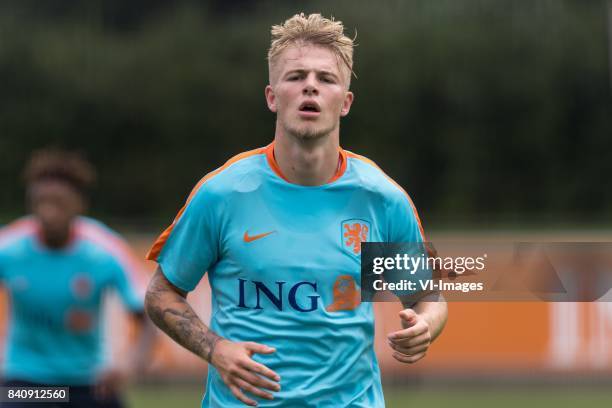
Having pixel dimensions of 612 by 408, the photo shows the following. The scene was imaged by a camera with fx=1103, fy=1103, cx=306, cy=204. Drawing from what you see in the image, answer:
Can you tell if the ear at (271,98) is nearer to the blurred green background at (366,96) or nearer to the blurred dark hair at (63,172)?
the blurred dark hair at (63,172)

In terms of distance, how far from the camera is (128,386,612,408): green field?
11523mm

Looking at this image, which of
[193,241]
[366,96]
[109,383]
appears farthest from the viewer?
[366,96]

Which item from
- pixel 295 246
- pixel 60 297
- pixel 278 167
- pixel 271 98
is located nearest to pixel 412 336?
pixel 295 246

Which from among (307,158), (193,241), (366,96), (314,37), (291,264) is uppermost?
(366,96)

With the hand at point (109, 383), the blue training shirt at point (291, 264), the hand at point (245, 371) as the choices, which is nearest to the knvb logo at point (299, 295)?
the blue training shirt at point (291, 264)

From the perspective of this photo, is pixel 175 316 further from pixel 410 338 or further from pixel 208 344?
pixel 410 338

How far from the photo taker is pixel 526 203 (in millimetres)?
31156

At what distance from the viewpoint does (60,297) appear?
7203 millimetres

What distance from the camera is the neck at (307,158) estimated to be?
4.46 metres

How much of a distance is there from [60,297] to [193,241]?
3008 millimetres

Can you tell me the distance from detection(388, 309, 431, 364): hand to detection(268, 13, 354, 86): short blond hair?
1.05m

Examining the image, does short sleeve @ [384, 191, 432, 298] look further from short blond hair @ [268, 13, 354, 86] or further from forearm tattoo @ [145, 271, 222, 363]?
forearm tattoo @ [145, 271, 222, 363]

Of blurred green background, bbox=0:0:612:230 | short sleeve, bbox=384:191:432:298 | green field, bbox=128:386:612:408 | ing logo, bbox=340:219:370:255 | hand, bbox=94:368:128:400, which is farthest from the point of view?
blurred green background, bbox=0:0:612:230

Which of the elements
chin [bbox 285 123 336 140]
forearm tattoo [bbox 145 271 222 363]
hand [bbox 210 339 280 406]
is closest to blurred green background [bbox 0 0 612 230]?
forearm tattoo [bbox 145 271 222 363]
